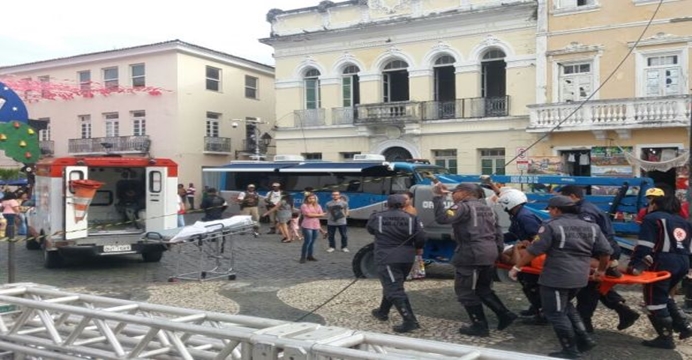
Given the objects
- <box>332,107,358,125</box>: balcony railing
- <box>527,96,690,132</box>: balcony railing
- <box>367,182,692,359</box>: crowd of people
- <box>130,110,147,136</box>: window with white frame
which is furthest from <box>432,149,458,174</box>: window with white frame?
<box>367,182,692,359</box>: crowd of people

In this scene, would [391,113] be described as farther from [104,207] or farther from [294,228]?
[104,207]

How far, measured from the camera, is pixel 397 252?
24.6 feet

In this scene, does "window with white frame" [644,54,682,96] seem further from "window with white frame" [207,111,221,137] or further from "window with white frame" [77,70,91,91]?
"window with white frame" [77,70,91,91]

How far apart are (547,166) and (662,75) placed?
486 centimetres

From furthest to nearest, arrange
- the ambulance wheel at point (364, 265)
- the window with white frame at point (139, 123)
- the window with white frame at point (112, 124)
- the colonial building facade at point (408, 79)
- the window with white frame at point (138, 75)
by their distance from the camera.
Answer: the window with white frame at point (112, 124)
the window with white frame at point (139, 123)
the window with white frame at point (138, 75)
the colonial building facade at point (408, 79)
the ambulance wheel at point (364, 265)

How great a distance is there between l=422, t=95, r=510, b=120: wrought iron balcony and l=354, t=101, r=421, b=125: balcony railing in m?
0.44

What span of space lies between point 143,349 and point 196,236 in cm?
634

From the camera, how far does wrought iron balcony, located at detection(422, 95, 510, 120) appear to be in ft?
82.4

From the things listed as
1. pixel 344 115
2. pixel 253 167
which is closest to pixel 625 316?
pixel 253 167

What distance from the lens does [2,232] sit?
18.5m

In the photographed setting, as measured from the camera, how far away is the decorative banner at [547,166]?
23.7 metres

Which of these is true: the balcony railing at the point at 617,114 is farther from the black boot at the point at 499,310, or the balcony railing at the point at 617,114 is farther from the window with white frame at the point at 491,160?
the black boot at the point at 499,310

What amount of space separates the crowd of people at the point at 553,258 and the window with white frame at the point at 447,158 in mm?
18624

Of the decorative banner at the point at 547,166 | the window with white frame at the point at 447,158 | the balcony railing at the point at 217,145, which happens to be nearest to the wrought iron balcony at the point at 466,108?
the window with white frame at the point at 447,158
